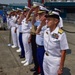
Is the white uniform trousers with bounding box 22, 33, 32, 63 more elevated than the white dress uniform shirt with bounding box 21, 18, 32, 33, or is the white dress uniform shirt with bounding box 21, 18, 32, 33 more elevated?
the white dress uniform shirt with bounding box 21, 18, 32, 33

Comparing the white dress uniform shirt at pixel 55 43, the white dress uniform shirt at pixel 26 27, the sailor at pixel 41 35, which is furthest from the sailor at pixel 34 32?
the white dress uniform shirt at pixel 55 43

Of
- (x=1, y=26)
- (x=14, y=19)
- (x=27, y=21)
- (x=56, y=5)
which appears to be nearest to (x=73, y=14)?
(x=56, y=5)

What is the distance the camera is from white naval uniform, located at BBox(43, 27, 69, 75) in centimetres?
414

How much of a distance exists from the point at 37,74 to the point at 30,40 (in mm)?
1053

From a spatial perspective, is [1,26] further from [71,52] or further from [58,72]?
[58,72]

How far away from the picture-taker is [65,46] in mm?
4160

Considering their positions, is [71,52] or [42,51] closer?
[42,51]

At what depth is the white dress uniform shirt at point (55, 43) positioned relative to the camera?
4121 mm

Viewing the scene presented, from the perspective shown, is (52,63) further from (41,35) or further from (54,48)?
(41,35)

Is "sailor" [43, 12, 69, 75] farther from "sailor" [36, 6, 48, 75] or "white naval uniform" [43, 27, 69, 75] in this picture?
"sailor" [36, 6, 48, 75]

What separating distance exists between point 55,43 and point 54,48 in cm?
10

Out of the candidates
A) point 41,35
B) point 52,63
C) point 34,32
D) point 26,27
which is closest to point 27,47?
point 26,27

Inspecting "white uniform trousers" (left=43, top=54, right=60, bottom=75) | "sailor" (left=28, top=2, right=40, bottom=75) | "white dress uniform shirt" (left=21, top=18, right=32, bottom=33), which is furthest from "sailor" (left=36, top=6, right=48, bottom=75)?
"white dress uniform shirt" (left=21, top=18, right=32, bottom=33)

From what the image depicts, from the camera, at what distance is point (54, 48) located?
13.9ft
